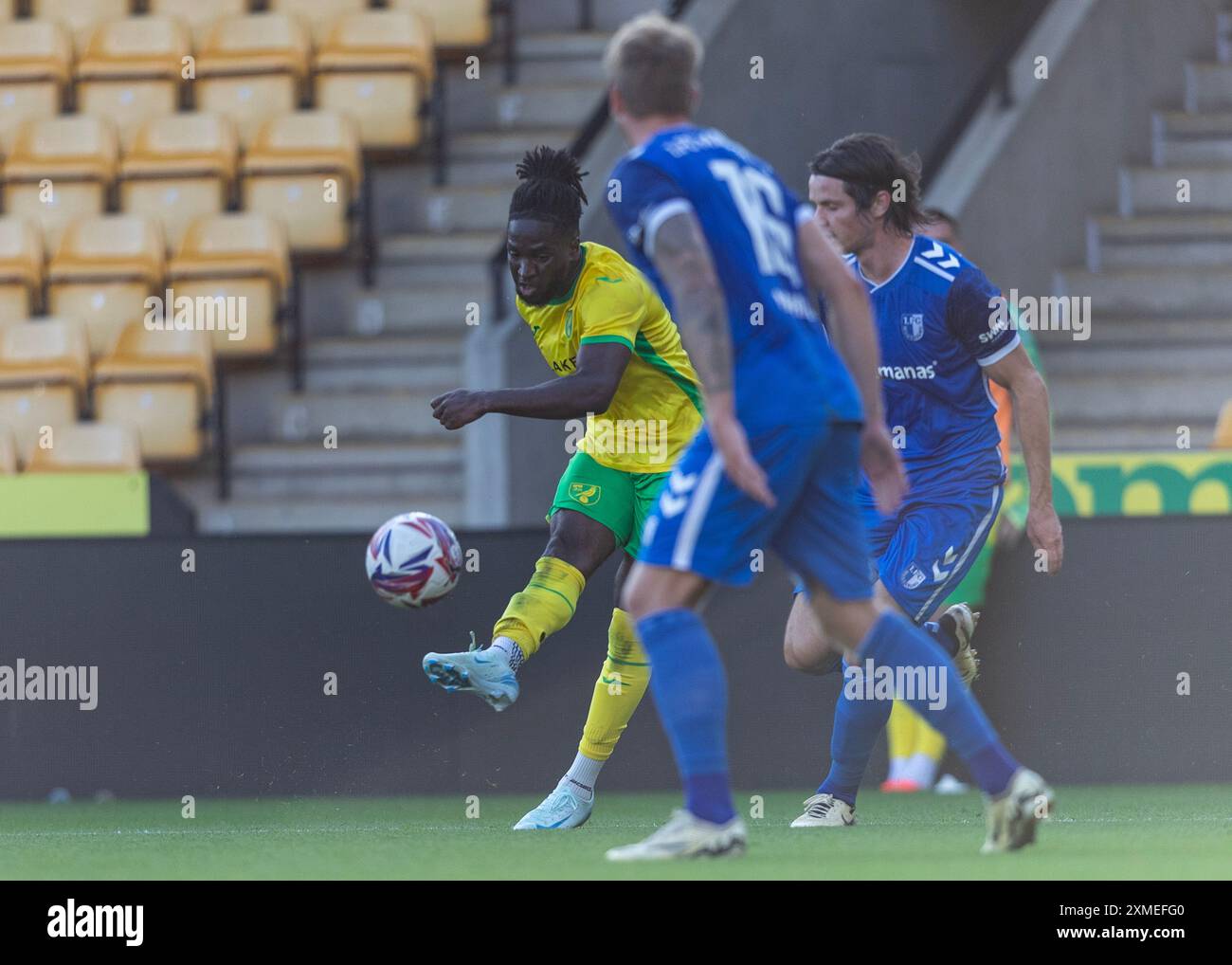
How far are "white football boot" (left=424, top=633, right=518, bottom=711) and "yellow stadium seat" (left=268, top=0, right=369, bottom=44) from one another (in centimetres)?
931

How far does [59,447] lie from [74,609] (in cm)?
348

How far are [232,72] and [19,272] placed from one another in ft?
7.10

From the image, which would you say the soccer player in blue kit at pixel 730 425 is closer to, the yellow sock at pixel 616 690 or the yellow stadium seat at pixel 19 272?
the yellow sock at pixel 616 690

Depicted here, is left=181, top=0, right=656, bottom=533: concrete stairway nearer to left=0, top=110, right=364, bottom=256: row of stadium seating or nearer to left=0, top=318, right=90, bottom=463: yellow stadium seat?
left=0, top=110, right=364, bottom=256: row of stadium seating

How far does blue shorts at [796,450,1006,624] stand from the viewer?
6.66 m

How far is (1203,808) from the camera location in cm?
752

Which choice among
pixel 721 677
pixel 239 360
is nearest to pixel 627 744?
pixel 721 677

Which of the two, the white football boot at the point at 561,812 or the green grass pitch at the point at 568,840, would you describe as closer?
the green grass pitch at the point at 568,840

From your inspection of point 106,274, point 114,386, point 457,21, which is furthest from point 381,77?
point 114,386

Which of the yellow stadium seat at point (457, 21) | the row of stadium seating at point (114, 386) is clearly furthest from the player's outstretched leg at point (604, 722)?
the yellow stadium seat at point (457, 21)

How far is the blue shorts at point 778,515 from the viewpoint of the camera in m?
4.83

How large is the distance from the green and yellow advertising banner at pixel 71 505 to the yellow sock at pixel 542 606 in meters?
4.22

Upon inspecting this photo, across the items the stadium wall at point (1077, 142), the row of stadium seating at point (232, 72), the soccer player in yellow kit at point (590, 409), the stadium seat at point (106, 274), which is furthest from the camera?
the row of stadium seating at point (232, 72)
